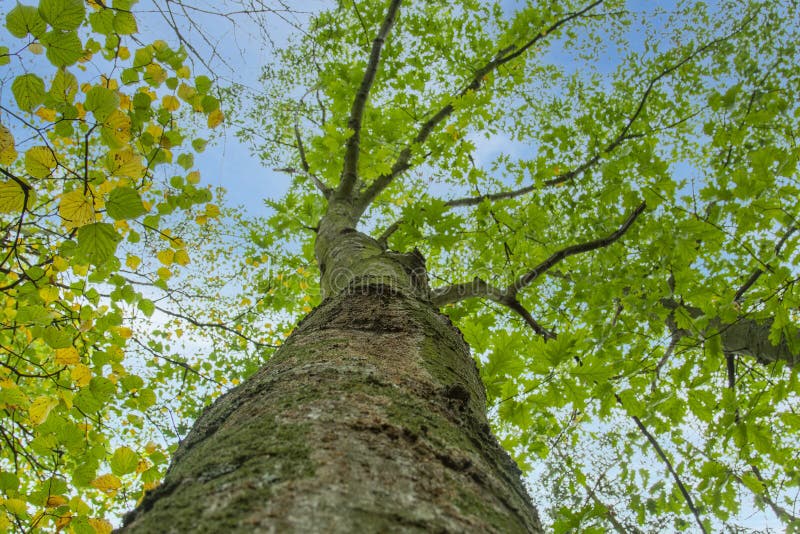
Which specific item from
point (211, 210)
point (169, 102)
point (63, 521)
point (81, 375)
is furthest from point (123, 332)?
point (169, 102)

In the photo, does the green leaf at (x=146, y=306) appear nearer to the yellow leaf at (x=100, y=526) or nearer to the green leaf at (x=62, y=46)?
the yellow leaf at (x=100, y=526)

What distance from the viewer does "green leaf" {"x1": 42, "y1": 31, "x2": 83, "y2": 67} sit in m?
1.38

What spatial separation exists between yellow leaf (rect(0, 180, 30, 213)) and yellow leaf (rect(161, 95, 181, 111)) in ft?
2.87

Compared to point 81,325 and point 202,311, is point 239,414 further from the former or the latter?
point 202,311

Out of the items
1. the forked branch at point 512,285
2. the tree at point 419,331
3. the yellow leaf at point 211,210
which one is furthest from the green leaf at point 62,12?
the forked branch at point 512,285

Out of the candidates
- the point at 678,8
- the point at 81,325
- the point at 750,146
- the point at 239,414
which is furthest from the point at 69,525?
the point at 678,8

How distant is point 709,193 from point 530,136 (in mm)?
5224

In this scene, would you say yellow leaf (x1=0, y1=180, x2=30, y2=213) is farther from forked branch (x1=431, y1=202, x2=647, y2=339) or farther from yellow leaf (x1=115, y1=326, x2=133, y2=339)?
forked branch (x1=431, y1=202, x2=647, y2=339)

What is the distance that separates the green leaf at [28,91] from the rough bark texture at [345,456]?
122 cm

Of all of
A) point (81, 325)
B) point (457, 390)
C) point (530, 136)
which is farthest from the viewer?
point (530, 136)

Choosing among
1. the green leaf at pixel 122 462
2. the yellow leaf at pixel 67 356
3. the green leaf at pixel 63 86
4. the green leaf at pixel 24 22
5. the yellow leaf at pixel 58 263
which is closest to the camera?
the green leaf at pixel 24 22

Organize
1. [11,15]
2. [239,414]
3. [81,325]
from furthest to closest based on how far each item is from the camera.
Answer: [81,325] < [11,15] < [239,414]

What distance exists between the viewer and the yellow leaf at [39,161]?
4.45 ft

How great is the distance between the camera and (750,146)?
393 cm
